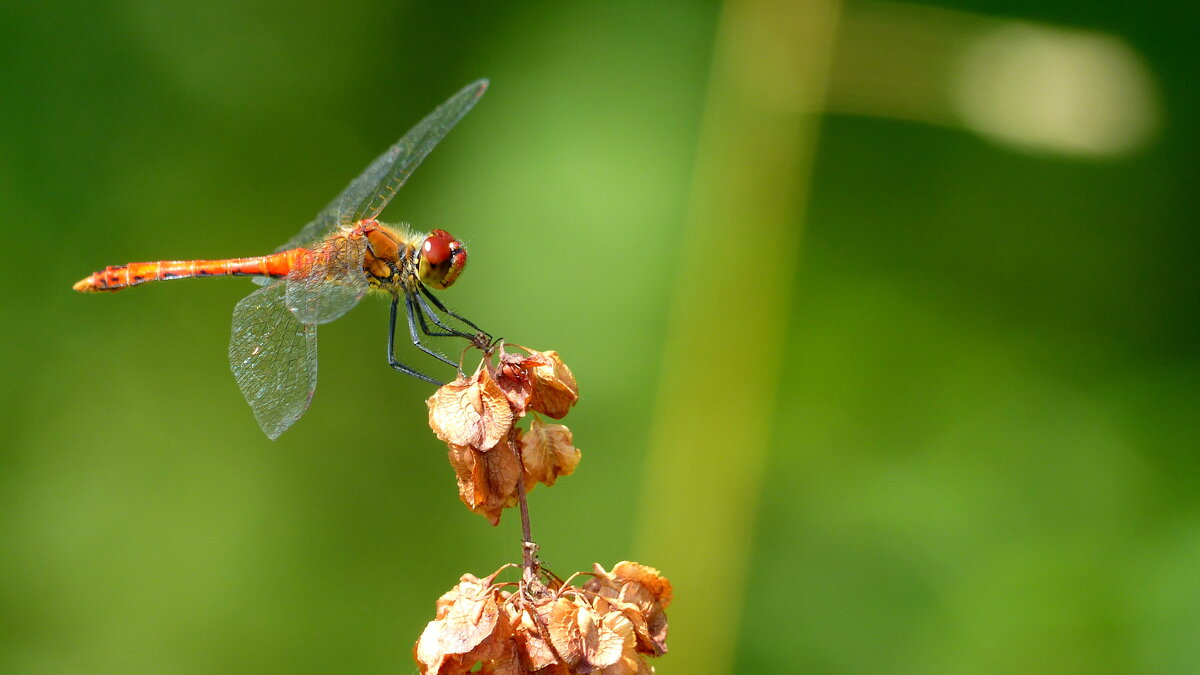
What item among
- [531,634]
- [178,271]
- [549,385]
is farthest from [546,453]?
[178,271]

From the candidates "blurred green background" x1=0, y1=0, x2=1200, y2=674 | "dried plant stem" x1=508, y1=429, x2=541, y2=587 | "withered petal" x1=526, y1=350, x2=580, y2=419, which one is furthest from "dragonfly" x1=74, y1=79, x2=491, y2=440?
"blurred green background" x1=0, y1=0, x2=1200, y2=674

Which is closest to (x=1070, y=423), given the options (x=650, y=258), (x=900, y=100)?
(x=900, y=100)

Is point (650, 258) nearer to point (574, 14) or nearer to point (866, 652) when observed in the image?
point (574, 14)

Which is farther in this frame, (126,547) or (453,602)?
(126,547)

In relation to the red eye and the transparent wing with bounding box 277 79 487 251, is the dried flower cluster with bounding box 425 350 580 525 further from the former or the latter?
the transparent wing with bounding box 277 79 487 251

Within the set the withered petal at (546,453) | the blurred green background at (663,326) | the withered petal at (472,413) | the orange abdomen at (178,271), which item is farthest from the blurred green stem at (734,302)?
the withered petal at (472,413)

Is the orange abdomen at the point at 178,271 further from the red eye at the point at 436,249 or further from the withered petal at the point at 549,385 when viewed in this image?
the withered petal at the point at 549,385

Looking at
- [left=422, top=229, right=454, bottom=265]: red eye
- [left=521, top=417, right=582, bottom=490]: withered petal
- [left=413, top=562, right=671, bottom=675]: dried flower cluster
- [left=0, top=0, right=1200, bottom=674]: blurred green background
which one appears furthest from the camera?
[left=0, top=0, right=1200, bottom=674]: blurred green background
